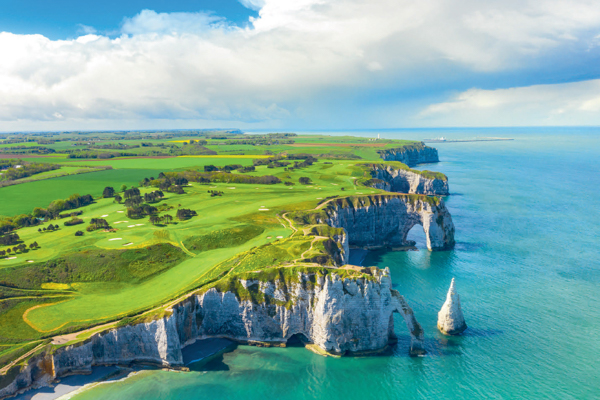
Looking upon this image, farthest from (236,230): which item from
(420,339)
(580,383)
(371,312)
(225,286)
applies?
(580,383)

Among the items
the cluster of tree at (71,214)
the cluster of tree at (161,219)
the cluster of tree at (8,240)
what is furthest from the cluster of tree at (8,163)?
the cluster of tree at (161,219)

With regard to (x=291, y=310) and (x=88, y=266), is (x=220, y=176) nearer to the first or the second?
(x=88, y=266)

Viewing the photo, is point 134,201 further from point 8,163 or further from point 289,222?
point 8,163

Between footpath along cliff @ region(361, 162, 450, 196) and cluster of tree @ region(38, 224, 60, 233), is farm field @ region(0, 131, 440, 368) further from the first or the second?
footpath along cliff @ region(361, 162, 450, 196)

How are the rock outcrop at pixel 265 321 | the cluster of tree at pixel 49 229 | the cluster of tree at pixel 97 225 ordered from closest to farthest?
1. the rock outcrop at pixel 265 321
2. the cluster of tree at pixel 97 225
3. the cluster of tree at pixel 49 229

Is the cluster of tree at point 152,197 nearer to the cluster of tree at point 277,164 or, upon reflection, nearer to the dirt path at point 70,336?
the dirt path at point 70,336

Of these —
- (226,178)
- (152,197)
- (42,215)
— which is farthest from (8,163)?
(152,197)
